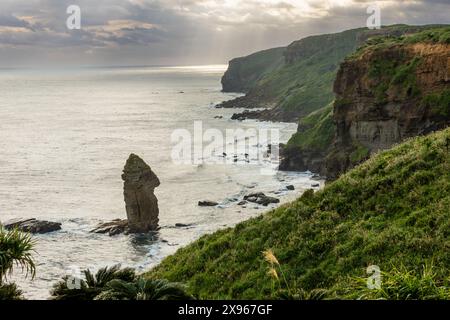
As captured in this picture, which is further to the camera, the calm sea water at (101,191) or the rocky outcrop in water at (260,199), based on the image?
the rocky outcrop in water at (260,199)

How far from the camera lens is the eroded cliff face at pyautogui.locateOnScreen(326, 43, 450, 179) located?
2596 inches

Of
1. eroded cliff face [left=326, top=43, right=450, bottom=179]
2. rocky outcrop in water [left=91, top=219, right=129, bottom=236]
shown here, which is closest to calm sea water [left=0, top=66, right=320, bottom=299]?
rocky outcrop in water [left=91, top=219, right=129, bottom=236]

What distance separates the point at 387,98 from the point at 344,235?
51579 mm

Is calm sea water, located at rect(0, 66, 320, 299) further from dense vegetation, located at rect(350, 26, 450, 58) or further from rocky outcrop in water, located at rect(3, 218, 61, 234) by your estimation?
dense vegetation, located at rect(350, 26, 450, 58)

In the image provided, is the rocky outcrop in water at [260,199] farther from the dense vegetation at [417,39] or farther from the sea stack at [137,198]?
the dense vegetation at [417,39]

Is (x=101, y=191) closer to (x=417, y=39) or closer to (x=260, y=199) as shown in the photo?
(x=260, y=199)

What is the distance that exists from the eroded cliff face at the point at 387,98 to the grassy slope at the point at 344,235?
1358 inches

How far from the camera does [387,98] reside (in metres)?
72.8

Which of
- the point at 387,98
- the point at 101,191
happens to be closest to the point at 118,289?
the point at 387,98

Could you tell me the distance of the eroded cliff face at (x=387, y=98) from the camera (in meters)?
65.9

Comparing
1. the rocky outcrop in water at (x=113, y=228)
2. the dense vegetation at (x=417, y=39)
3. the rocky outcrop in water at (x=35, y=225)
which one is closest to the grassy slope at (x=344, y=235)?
the rocky outcrop in water at (x=113, y=228)

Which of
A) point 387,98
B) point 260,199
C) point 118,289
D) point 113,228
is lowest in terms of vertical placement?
point 113,228

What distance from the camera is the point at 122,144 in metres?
133

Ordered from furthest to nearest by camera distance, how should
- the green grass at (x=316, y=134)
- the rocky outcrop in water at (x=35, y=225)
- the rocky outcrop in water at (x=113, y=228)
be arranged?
1. the green grass at (x=316, y=134)
2. the rocky outcrop in water at (x=35, y=225)
3. the rocky outcrop in water at (x=113, y=228)
